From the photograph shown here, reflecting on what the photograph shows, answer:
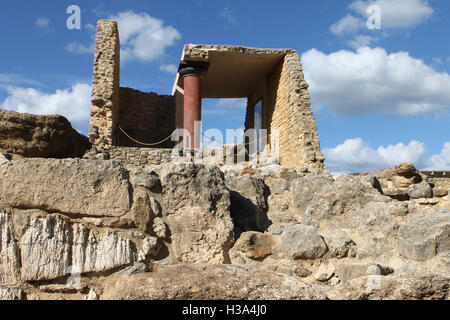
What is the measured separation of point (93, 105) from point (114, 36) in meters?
2.21

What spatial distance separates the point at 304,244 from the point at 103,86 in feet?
30.1

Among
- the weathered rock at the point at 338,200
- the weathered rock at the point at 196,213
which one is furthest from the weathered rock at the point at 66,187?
the weathered rock at the point at 338,200

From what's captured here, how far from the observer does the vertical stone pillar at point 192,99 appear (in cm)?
1051

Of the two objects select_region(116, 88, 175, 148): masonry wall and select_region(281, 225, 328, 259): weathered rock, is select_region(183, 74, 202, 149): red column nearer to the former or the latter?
select_region(116, 88, 175, 148): masonry wall

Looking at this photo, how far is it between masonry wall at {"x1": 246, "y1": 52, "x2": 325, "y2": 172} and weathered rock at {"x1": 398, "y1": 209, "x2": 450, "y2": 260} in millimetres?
4542

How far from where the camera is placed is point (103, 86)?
10742mm

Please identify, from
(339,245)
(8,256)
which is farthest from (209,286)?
(339,245)

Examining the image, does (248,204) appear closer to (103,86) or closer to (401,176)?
(401,176)

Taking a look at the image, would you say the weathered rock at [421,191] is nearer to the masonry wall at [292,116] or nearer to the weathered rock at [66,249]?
the masonry wall at [292,116]

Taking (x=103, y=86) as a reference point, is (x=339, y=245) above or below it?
below

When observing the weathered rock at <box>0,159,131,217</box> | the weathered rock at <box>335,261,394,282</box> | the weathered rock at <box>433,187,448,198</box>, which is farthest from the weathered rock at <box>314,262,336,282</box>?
the weathered rock at <box>433,187,448,198</box>

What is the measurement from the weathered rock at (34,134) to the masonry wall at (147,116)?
30.7ft

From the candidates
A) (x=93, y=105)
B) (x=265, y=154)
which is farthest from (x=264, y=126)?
(x=93, y=105)
